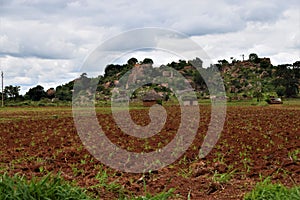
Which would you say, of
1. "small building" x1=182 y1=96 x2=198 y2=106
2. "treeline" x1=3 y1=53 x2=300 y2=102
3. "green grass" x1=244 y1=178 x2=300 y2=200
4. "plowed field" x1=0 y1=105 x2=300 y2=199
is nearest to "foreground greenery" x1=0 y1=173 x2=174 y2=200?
"plowed field" x1=0 y1=105 x2=300 y2=199

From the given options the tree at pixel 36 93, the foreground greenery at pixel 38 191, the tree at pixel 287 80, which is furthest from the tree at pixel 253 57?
the foreground greenery at pixel 38 191

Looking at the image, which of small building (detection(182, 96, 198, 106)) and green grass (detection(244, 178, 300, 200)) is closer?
green grass (detection(244, 178, 300, 200))

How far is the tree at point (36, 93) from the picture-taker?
40816 mm

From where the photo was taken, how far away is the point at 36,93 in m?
41.1

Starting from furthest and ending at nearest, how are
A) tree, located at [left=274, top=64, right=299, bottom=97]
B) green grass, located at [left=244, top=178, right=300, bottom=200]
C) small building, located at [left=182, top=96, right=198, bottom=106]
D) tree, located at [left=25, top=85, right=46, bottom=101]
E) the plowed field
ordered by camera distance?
tree, located at [left=25, top=85, right=46, bottom=101] → tree, located at [left=274, top=64, right=299, bottom=97] → small building, located at [left=182, top=96, right=198, bottom=106] → the plowed field → green grass, located at [left=244, top=178, right=300, bottom=200]

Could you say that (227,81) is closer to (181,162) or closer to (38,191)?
(181,162)

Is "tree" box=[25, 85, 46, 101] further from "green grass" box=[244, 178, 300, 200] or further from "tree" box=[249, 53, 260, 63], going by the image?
"green grass" box=[244, 178, 300, 200]

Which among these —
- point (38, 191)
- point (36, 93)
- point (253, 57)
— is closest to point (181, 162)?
point (38, 191)

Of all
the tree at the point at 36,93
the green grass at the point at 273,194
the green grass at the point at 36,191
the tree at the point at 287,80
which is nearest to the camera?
the green grass at the point at 36,191

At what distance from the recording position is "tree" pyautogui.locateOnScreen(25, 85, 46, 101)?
134 ft

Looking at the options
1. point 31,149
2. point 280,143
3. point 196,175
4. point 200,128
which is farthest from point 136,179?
point 200,128

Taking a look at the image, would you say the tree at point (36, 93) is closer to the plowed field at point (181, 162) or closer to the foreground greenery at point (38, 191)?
the plowed field at point (181, 162)

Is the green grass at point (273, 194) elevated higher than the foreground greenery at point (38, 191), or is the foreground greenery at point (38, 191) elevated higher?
the foreground greenery at point (38, 191)

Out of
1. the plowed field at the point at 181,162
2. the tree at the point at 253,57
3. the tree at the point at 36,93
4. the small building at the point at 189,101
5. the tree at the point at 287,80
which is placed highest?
the tree at the point at 253,57
